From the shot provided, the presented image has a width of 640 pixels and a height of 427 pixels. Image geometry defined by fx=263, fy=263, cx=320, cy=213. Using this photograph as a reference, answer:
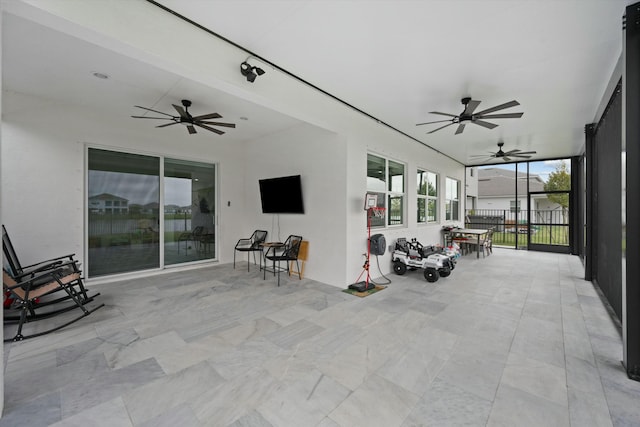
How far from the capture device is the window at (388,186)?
540 centimetres

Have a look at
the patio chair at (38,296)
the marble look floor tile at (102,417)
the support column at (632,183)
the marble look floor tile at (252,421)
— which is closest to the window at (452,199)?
the support column at (632,183)

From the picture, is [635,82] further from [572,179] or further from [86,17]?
[572,179]

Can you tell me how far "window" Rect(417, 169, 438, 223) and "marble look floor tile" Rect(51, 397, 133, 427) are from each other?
6772mm

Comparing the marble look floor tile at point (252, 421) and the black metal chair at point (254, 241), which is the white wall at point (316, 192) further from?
the marble look floor tile at point (252, 421)

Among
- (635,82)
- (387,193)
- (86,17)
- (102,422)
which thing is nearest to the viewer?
(102,422)

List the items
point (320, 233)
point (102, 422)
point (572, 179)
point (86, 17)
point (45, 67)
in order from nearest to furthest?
1. point (102, 422)
2. point (86, 17)
3. point (45, 67)
4. point (320, 233)
5. point (572, 179)

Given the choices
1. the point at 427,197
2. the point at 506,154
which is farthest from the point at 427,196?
the point at 506,154

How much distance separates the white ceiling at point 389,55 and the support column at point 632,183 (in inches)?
13.6

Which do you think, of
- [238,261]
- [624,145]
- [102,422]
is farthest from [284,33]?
[238,261]

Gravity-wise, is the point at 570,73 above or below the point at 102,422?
above

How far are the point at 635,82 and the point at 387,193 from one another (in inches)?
151

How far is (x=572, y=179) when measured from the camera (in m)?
7.91

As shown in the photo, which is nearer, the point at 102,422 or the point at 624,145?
the point at 102,422

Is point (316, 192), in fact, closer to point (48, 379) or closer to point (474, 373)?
point (474, 373)
